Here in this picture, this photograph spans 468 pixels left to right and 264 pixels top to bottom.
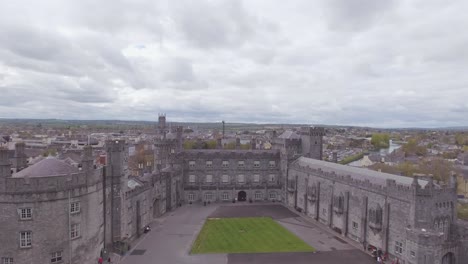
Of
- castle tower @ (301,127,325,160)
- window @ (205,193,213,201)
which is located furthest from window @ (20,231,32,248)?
castle tower @ (301,127,325,160)

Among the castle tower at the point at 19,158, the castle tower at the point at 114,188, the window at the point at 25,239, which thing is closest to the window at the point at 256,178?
the castle tower at the point at 114,188

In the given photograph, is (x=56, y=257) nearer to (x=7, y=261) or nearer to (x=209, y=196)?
(x=7, y=261)

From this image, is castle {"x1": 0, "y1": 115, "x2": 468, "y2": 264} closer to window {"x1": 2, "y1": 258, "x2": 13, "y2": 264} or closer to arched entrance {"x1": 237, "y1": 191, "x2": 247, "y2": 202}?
window {"x1": 2, "y1": 258, "x2": 13, "y2": 264}

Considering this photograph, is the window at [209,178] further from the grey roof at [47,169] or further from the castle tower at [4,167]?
the castle tower at [4,167]

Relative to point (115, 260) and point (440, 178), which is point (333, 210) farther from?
point (440, 178)

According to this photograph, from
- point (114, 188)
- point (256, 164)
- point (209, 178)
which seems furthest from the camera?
point (256, 164)

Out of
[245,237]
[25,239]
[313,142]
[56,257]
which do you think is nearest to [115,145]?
[56,257]
